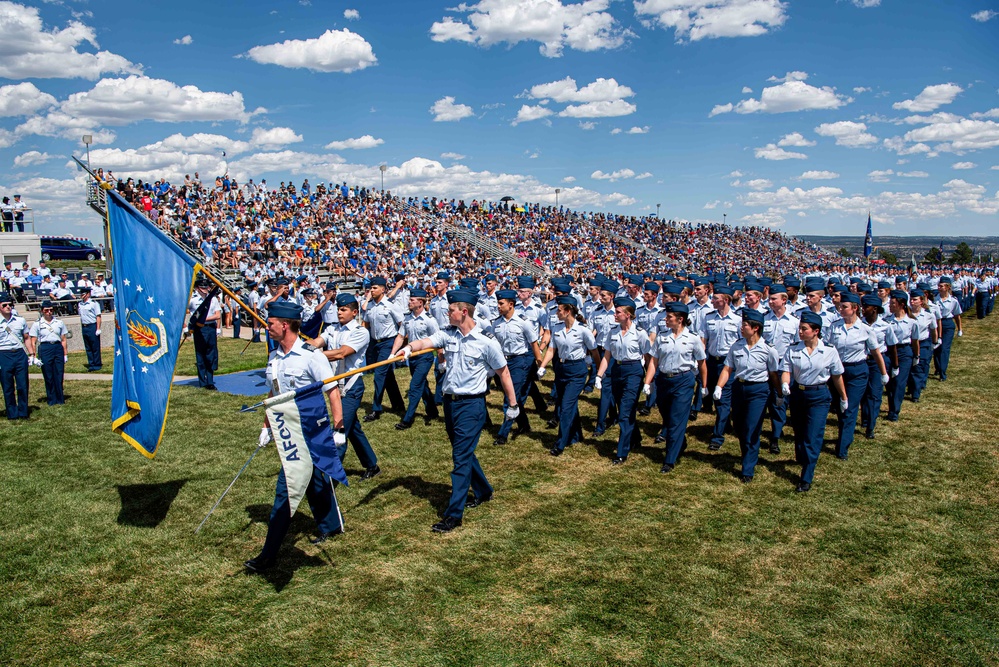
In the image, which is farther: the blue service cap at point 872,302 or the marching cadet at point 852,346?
the blue service cap at point 872,302

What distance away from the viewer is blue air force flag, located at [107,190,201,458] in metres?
6.14

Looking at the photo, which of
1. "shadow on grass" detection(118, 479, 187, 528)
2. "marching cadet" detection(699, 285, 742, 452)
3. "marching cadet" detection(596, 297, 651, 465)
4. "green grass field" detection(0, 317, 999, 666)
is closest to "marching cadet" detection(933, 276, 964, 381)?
"green grass field" detection(0, 317, 999, 666)

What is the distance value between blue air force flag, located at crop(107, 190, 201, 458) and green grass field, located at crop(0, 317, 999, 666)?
1.26 metres

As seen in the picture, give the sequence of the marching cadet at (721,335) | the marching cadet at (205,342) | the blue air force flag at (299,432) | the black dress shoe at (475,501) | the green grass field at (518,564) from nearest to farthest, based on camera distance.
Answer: the green grass field at (518,564)
the blue air force flag at (299,432)
the black dress shoe at (475,501)
the marching cadet at (721,335)
the marching cadet at (205,342)

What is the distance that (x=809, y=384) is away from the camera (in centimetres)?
760

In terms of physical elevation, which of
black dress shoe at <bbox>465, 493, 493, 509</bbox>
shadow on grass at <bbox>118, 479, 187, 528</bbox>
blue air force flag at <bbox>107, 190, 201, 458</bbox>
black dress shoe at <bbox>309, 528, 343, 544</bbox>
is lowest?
shadow on grass at <bbox>118, 479, 187, 528</bbox>

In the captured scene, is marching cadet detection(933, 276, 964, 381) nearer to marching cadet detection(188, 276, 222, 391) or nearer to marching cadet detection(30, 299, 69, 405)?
marching cadet detection(188, 276, 222, 391)

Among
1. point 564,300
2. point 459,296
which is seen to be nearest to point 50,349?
point 459,296

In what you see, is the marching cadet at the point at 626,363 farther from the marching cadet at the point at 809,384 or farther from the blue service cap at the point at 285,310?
the blue service cap at the point at 285,310

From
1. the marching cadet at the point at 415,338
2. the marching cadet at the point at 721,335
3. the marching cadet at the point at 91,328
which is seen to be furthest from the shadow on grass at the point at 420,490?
the marching cadet at the point at 91,328

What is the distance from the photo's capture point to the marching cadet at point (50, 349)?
36.7 ft

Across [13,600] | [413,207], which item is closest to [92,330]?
[13,600]

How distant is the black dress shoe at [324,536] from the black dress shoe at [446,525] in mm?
892

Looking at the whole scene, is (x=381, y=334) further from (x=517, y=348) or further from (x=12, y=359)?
(x=12, y=359)
